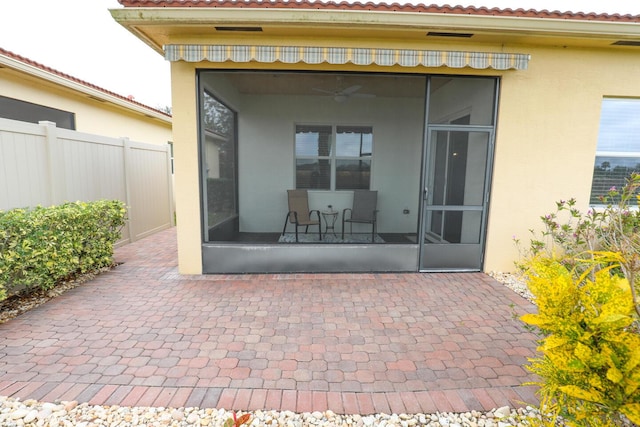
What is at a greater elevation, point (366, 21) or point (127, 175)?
point (366, 21)

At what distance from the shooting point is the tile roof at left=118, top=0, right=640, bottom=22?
3.29m

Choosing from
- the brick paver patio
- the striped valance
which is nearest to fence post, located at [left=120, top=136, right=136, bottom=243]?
the brick paver patio

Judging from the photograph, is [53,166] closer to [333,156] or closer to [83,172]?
[83,172]

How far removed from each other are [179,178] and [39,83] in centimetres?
413

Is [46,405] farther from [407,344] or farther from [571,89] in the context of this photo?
[571,89]

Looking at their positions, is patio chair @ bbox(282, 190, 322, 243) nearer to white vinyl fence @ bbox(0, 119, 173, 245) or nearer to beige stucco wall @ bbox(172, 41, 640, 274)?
beige stucco wall @ bbox(172, 41, 640, 274)

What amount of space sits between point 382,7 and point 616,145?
3.88 metres

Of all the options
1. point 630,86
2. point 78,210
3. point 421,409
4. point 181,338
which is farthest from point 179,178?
point 630,86

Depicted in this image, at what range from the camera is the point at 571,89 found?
13.4 feet

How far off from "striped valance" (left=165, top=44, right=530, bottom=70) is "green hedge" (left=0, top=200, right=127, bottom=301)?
2.21 m

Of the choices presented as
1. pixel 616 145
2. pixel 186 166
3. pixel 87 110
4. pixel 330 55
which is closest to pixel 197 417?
pixel 186 166

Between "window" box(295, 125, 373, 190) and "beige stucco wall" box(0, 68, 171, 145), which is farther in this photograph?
"window" box(295, 125, 373, 190)

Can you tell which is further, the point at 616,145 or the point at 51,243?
the point at 616,145

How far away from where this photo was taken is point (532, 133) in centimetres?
417
